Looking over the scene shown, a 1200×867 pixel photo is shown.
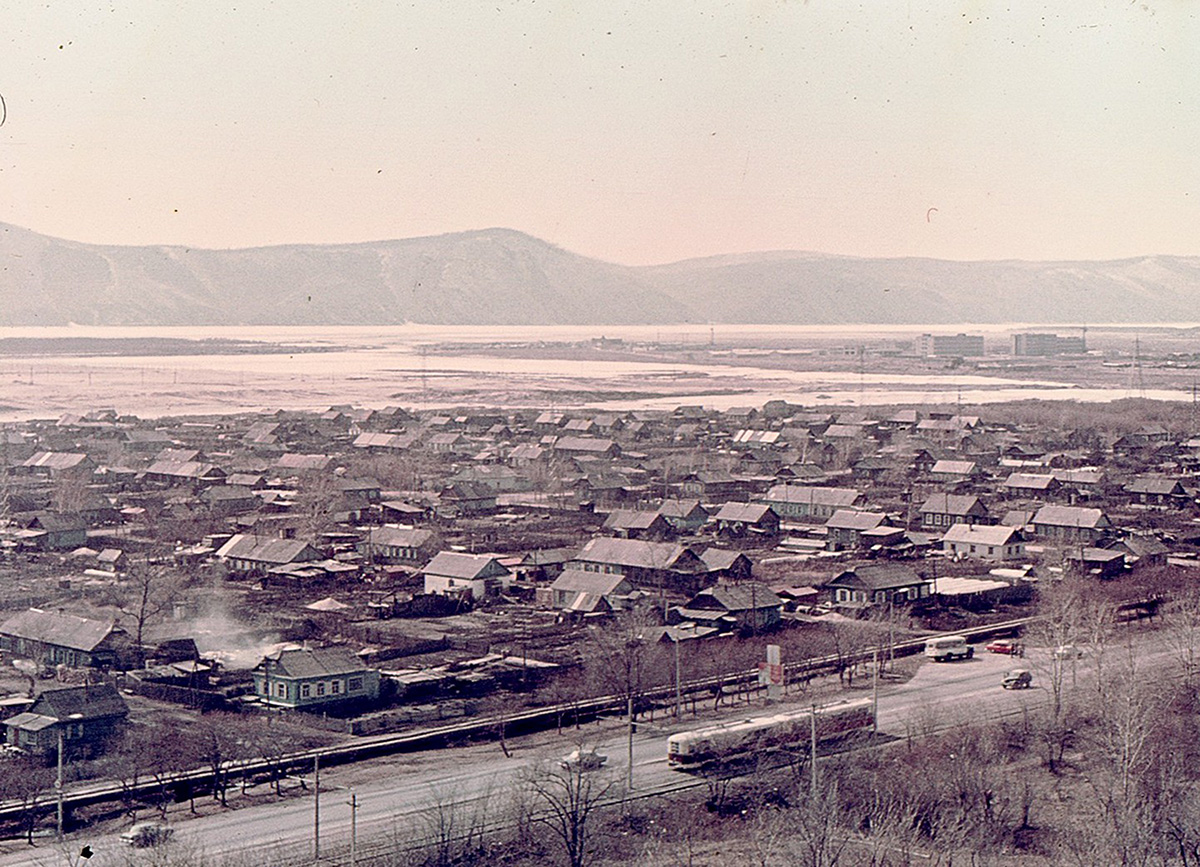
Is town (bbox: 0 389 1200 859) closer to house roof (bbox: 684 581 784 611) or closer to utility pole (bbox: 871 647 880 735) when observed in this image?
house roof (bbox: 684 581 784 611)

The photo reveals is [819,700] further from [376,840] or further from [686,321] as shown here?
[686,321]

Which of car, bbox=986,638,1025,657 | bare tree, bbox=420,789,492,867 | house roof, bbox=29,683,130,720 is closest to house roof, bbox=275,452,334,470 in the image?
car, bbox=986,638,1025,657

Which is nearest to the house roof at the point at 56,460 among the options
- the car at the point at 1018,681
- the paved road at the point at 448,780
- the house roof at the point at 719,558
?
the house roof at the point at 719,558

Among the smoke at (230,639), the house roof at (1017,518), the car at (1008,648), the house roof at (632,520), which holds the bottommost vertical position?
the car at (1008,648)

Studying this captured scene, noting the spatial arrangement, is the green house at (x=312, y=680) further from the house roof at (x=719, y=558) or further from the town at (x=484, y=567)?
the house roof at (x=719, y=558)

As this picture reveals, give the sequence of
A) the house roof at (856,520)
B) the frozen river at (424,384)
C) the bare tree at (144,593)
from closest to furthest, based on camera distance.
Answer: the bare tree at (144,593)
the house roof at (856,520)
the frozen river at (424,384)

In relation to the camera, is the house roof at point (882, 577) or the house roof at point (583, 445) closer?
the house roof at point (882, 577)
